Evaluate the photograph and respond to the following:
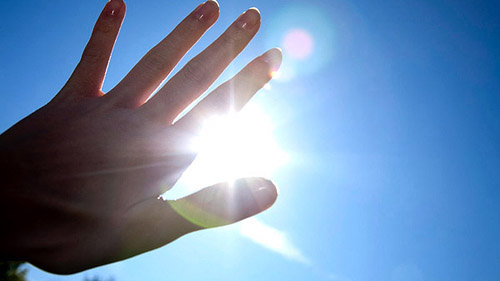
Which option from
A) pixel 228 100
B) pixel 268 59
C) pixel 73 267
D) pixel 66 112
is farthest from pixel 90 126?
pixel 268 59

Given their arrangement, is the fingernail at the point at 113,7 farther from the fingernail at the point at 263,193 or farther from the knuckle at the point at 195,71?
the fingernail at the point at 263,193

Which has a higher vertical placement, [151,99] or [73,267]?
[151,99]

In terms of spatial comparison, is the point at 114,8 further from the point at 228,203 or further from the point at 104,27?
the point at 228,203

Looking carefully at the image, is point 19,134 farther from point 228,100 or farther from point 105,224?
point 228,100

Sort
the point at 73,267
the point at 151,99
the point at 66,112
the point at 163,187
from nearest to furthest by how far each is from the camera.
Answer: the point at 73,267 < the point at 163,187 < the point at 66,112 < the point at 151,99

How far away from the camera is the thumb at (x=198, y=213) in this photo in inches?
77.3

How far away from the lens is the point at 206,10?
318cm

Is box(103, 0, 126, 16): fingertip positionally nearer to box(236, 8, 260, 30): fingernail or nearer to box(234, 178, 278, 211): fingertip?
box(236, 8, 260, 30): fingernail

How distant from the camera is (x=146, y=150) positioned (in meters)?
2.41

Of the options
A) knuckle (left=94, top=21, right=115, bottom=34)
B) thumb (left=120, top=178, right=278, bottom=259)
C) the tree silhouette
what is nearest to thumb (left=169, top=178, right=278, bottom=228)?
thumb (left=120, top=178, right=278, bottom=259)

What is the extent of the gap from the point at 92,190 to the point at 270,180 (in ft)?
3.86

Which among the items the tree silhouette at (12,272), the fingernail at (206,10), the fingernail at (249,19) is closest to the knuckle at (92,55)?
the fingernail at (206,10)

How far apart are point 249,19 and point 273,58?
0.48 m

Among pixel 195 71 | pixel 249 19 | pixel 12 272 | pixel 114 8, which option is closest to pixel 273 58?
pixel 249 19
